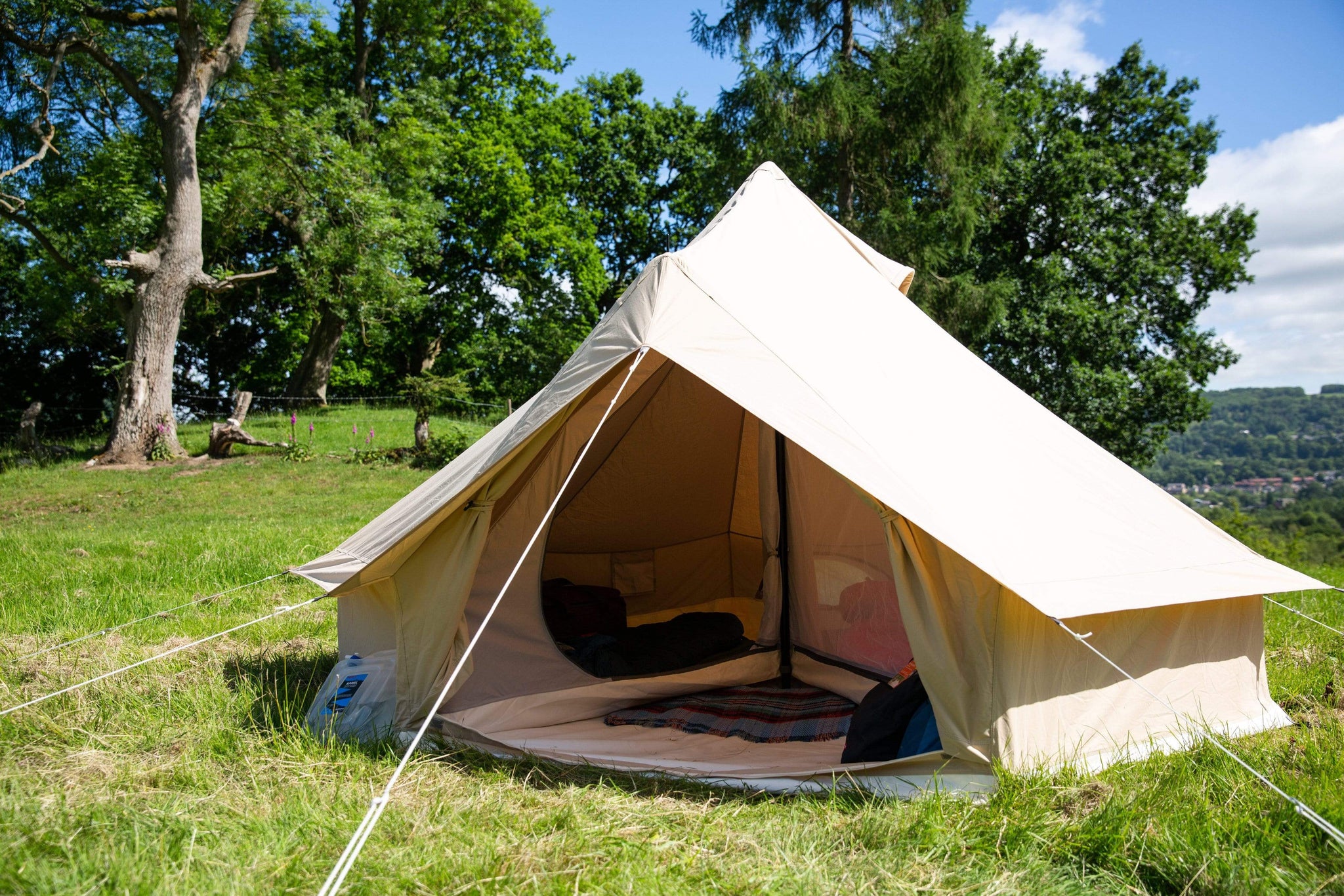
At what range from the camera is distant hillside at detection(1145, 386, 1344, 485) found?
1391 inches

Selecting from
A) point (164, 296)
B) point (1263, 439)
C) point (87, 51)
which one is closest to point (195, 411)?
point (164, 296)

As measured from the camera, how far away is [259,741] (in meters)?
2.66

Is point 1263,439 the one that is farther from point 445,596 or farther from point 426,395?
point 445,596

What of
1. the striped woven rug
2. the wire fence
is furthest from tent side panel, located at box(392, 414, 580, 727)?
the wire fence

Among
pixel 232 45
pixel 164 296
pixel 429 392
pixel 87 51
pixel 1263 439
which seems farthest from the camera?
pixel 1263 439

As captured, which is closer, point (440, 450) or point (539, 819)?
point (539, 819)

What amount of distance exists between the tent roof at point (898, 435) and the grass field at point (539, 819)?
1.58ft

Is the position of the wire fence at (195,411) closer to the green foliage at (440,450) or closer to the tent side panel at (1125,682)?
the green foliage at (440,450)

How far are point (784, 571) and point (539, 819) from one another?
1881mm

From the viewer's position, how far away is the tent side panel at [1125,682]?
2344 mm

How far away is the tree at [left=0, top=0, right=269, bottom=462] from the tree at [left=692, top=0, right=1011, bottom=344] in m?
6.44

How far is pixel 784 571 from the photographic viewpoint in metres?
3.83

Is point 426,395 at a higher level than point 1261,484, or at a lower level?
higher

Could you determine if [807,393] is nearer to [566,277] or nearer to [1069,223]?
[1069,223]
